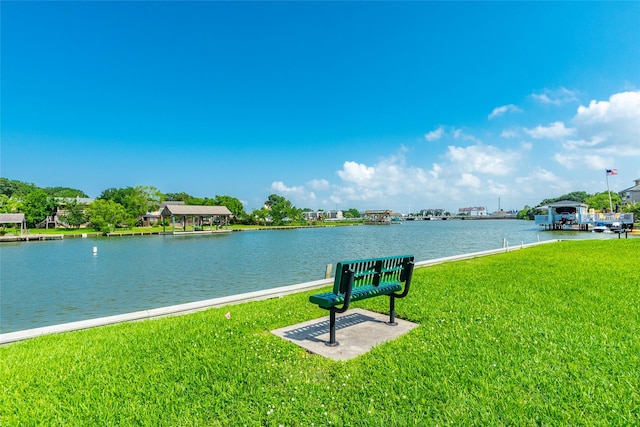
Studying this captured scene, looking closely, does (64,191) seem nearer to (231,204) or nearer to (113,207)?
(231,204)

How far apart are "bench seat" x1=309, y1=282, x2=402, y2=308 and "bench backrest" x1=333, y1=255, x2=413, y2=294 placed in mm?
90

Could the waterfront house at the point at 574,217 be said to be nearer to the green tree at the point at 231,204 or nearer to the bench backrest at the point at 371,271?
the bench backrest at the point at 371,271

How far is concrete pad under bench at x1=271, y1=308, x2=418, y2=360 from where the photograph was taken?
4.45 meters

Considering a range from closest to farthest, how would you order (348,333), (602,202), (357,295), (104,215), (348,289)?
(348,289)
(357,295)
(348,333)
(104,215)
(602,202)

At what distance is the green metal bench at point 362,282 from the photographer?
4652 mm

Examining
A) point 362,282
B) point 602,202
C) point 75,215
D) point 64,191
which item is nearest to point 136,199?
point 75,215

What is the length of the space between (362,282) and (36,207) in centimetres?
7744

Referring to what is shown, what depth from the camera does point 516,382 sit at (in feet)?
11.2

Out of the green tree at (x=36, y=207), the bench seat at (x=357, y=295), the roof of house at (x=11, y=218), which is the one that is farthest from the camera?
the green tree at (x=36, y=207)

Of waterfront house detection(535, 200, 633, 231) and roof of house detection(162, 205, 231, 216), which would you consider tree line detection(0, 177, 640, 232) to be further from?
roof of house detection(162, 205, 231, 216)

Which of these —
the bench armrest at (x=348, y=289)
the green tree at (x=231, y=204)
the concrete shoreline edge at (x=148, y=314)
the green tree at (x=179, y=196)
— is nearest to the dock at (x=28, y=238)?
the green tree at (x=231, y=204)

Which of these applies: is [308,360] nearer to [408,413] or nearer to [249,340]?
[249,340]

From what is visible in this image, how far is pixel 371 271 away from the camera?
17.3 ft

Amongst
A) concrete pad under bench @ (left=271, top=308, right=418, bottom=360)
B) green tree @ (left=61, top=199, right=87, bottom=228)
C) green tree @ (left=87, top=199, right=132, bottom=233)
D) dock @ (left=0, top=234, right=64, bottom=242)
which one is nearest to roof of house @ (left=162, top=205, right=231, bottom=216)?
green tree @ (left=87, top=199, right=132, bottom=233)
